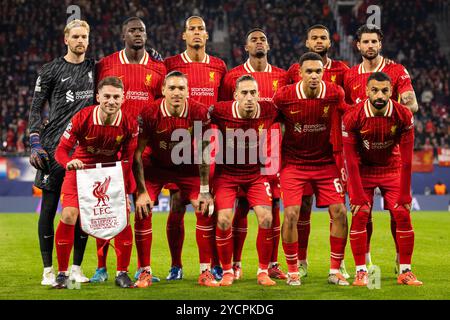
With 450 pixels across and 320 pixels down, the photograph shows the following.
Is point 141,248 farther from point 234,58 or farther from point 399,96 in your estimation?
point 234,58

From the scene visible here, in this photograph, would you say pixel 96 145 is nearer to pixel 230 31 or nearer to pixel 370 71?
pixel 370 71

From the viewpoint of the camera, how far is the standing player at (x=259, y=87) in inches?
318

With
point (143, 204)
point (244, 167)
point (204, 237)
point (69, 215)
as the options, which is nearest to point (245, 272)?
point (204, 237)

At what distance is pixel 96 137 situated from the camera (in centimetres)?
700

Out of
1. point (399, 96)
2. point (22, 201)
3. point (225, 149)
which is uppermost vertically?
point (399, 96)

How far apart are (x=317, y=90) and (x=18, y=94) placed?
60.1 ft

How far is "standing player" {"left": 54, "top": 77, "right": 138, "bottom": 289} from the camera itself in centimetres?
694

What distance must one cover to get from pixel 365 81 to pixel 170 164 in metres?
2.14

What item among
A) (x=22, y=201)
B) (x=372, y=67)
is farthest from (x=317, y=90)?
(x=22, y=201)

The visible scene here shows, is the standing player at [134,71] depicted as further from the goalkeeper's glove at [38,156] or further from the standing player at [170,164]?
the goalkeeper's glove at [38,156]

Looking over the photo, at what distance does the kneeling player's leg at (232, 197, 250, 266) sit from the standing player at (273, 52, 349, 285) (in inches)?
28.0

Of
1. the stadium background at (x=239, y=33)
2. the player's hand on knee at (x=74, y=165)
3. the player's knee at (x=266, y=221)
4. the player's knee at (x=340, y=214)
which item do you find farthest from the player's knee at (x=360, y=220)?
the stadium background at (x=239, y=33)

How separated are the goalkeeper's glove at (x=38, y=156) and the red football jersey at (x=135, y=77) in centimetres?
89

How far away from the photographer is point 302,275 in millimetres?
7969
